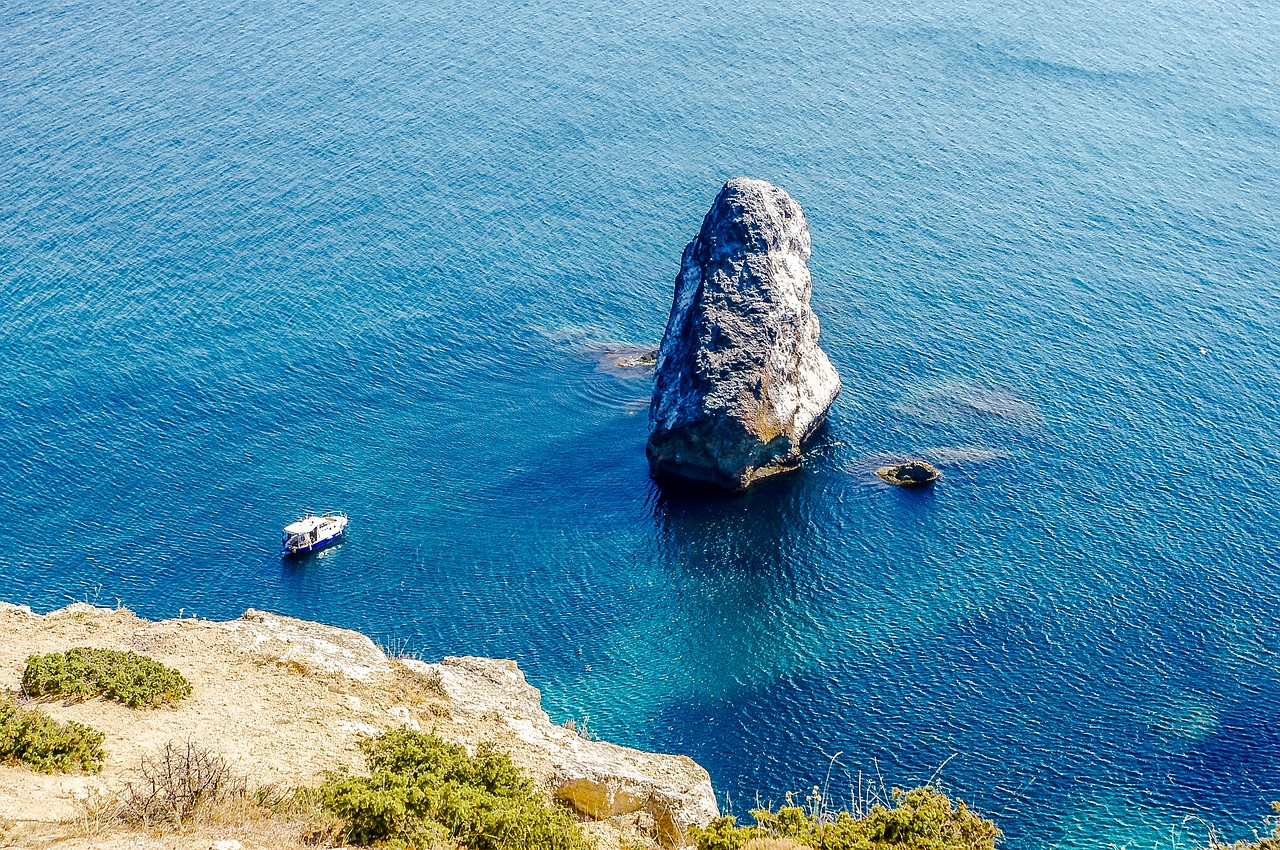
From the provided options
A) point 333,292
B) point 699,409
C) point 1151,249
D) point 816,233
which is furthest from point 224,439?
point 1151,249

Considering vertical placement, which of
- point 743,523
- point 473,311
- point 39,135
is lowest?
point 743,523

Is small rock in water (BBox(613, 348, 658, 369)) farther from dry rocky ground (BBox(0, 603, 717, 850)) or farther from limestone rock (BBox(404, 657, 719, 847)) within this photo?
limestone rock (BBox(404, 657, 719, 847))

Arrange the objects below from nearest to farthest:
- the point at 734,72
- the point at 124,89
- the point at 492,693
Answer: the point at 492,693 < the point at 124,89 < the point at 734,72

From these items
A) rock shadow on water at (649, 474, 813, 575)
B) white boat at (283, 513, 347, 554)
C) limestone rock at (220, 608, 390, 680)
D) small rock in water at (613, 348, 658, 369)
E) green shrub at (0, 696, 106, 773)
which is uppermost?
green shrub at (0, 696, 106, 773)

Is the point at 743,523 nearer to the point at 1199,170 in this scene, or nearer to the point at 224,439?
the point at 224,439

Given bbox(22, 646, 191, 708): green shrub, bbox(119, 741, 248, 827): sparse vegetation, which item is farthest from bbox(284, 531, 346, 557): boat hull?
bbox(119, 741, 248, 827): sparse vegetation
